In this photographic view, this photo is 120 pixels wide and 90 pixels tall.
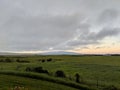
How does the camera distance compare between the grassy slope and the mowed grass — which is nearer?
the mowed grass

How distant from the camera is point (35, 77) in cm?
4444

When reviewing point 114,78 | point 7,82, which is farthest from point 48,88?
point 114,78

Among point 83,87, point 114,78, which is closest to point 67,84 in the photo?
point 83,87

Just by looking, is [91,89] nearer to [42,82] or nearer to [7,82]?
[42,82]

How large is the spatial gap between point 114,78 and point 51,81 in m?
25.2

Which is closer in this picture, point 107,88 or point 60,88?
point 60,88

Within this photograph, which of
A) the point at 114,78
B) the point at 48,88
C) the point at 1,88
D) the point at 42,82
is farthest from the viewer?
the point at 114,78

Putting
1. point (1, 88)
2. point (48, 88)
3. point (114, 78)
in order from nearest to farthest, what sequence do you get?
point (1, 88)
point (48, 88)
point (114, 78)

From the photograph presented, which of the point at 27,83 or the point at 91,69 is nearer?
the point at 27,83

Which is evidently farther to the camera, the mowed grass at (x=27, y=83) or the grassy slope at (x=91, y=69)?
the grassy slope at (x=91, y=69)

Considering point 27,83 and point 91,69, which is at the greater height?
point 91,69

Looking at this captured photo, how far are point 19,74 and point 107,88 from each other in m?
14.3

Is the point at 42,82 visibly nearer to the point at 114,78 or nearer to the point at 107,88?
the point at 107,88

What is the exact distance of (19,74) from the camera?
4516 centimetres
